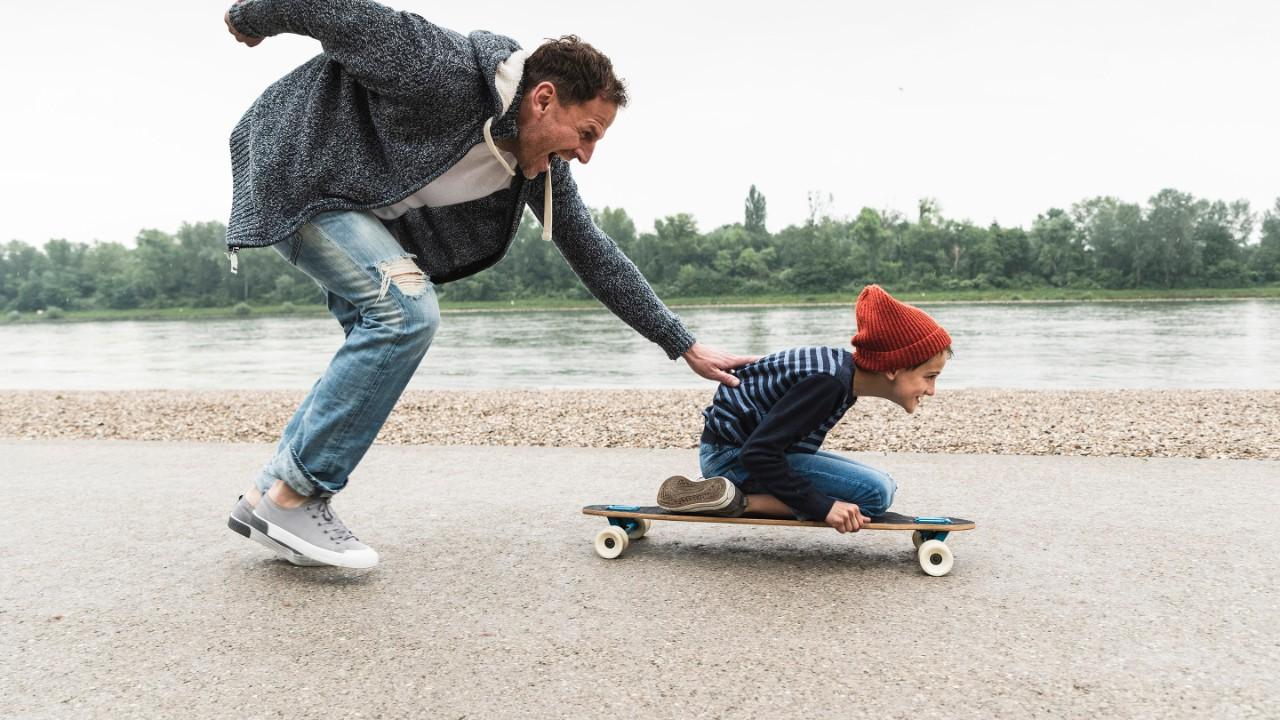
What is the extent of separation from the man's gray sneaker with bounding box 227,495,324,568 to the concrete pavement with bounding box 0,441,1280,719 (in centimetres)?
5

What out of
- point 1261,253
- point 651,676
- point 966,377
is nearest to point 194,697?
point 651,676

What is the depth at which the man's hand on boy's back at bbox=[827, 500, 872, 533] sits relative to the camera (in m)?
2.93

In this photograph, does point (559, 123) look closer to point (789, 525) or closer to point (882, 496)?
point (789, 525)

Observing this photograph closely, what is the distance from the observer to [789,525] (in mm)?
3023

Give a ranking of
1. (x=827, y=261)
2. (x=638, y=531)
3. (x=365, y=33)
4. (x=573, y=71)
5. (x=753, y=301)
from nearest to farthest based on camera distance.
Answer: (x=365, y=33) → (x=573, y=71) → (x=638, y=531) → (x=753, y=301) → (x=827, y=261)

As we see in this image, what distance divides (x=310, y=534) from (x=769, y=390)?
1.50 metres

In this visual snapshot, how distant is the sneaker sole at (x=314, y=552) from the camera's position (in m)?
2.89

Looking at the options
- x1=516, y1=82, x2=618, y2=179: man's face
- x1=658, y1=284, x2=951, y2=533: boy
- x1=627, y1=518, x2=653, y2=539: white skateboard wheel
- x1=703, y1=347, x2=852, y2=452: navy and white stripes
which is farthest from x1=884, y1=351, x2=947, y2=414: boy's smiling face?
x1=516, y1=82, x2=618, y2=179: man's face

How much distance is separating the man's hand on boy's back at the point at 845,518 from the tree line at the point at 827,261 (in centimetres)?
7951

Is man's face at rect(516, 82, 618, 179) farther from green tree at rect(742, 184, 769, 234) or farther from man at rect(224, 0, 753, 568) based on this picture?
green tree at rect(742, 184, 769, 234)

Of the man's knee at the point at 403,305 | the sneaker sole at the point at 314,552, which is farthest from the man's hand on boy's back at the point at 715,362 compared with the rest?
the sneaker sole at the point at 314,552

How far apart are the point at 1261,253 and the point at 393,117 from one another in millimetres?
96688

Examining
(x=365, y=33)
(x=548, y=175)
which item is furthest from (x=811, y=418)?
(x=365, y=33)

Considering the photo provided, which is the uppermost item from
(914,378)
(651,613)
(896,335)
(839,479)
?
(896,335)
